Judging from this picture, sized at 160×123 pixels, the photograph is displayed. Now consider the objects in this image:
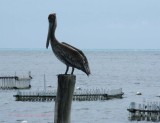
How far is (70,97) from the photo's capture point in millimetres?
11391

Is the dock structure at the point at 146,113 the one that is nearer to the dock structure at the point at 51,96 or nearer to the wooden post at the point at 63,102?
the dock structure at the point at 51,96

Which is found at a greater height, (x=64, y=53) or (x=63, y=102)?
(x=64, y=53)

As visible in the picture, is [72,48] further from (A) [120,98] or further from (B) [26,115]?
(A) [120,98]

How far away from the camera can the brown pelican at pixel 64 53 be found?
39.8ft

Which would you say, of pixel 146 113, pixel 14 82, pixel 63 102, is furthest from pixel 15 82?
pixel 63 102

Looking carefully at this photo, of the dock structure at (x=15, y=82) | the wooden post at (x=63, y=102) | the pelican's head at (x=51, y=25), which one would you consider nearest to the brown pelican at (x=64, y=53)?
the pelican's head at (x=51, y=25)

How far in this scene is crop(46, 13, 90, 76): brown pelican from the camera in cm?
1212

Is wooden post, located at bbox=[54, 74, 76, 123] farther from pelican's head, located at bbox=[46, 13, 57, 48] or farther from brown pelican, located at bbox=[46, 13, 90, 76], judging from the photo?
pelican's head, located at bbox=[46, 13, 57, 48]

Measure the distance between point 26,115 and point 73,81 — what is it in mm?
56087

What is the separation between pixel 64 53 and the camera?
39.8 feet

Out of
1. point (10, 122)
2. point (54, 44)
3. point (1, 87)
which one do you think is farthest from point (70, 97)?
point (1, 87)

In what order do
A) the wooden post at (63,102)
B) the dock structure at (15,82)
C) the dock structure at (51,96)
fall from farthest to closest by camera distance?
the dock structure at (15,82) → the dock structure at (51,96) → the wooden post at (63,102)

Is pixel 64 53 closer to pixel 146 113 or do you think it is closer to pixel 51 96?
pixel 146 113

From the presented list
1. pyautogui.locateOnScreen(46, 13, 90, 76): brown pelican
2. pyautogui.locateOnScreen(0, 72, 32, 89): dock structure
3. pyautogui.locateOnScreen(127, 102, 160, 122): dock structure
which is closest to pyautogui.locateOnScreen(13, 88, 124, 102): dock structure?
pyautogui.locateOnScreen(0, 72, 32, 89): dock structure
